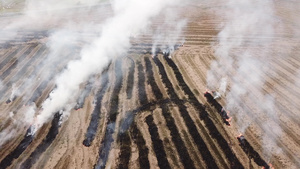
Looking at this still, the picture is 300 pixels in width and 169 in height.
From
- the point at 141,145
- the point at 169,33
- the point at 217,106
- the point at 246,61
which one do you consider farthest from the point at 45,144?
the point at 169,33

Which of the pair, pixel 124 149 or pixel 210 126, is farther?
pixel 210 126

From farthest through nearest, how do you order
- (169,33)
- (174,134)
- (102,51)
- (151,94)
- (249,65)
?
(169,33)
(102,51)
(249,65)
(151,94)
(174,134)

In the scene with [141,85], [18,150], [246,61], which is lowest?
[246,61]

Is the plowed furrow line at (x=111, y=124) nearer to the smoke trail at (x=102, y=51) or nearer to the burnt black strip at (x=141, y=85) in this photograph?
the burnt black strip at (x=141, y=85)

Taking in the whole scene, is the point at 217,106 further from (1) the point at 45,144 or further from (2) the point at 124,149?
(1) the point at 45,144

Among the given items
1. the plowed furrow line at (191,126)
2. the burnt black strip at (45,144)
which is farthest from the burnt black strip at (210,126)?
the burnt black strip at (45,144)

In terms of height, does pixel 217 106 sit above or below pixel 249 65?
below
